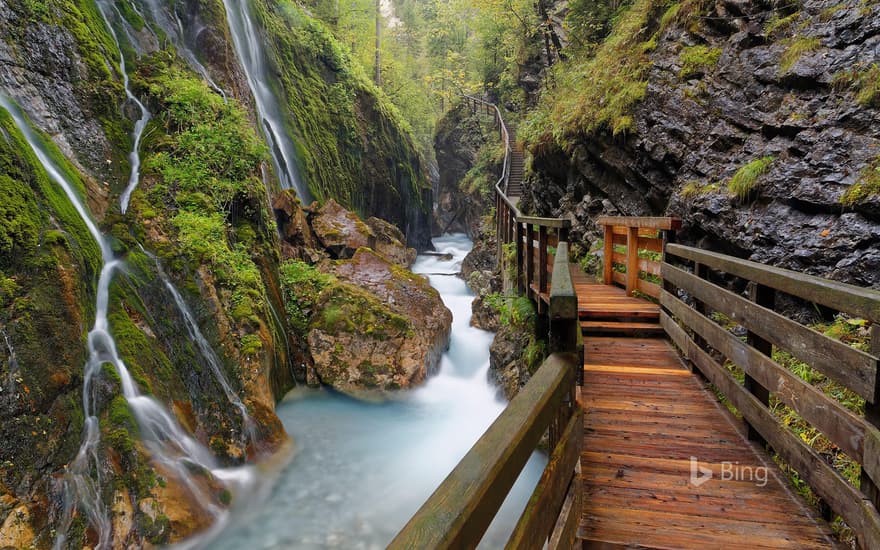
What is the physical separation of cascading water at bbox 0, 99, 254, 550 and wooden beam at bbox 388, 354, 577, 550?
4.41 metres

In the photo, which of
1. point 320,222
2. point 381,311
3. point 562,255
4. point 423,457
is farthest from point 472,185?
point 562,255

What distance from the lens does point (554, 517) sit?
197 centimetres

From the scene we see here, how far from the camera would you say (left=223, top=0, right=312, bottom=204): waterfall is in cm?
1259

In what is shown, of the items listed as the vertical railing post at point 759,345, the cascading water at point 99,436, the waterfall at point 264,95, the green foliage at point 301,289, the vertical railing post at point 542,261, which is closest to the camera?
the vertical railing post at point 759,345

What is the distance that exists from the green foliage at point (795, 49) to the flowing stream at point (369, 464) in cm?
619

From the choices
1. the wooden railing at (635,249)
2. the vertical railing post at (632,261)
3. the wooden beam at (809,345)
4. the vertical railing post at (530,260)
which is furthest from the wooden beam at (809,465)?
the vertical railing post at (530,260)

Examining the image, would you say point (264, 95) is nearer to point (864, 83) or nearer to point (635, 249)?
point (635, 249)

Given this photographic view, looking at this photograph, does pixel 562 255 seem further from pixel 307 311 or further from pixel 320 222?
pixel 320 222

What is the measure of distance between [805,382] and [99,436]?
572 cm

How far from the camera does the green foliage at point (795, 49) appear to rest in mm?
5965

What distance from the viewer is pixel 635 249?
681cm

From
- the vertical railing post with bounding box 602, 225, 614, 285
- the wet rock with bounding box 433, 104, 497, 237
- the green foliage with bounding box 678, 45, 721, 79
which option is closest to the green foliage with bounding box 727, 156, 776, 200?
the vertical railing post with bounding box 602, 225, 614, 285

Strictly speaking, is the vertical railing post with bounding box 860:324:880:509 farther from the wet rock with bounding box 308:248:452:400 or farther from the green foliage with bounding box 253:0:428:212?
the green foliage with bounding box 253:0:428:212

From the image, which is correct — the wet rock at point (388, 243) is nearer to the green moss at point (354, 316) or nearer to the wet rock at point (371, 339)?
the wet rock at point (371, 339)
